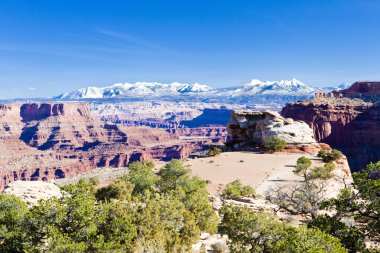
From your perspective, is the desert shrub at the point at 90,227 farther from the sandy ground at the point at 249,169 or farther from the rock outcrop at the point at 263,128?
the rock outcrop at the point at 263,128

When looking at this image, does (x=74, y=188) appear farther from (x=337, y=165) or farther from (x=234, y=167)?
(x=337, y=165)

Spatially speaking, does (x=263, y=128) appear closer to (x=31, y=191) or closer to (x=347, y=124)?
(x=31, y=191)

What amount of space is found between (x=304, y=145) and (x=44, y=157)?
491 feet

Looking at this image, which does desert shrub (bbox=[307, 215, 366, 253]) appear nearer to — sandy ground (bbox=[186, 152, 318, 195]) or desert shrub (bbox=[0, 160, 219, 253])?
desert shrub (bbox=[0, 160, 219, 253])

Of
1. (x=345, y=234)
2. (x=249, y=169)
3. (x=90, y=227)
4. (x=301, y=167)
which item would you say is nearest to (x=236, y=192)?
(x=301, y=167)

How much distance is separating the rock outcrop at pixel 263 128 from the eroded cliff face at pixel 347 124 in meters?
52.3

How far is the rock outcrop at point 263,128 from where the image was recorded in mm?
65875

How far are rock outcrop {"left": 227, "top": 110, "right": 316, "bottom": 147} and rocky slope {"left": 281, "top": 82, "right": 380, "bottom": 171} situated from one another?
49.9 meters

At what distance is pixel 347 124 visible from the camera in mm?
123375

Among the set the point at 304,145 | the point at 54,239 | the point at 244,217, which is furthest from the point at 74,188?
the point at 304,145

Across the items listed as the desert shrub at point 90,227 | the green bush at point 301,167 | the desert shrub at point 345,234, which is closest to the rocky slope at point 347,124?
the green bush at point 301,167

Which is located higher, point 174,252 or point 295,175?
point 174,252

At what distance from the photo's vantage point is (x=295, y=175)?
43656mm

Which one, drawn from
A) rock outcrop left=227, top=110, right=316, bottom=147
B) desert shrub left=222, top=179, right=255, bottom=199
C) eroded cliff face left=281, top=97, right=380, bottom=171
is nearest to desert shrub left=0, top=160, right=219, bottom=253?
desert shrub left=222, top=179, right=255, bottom=199
